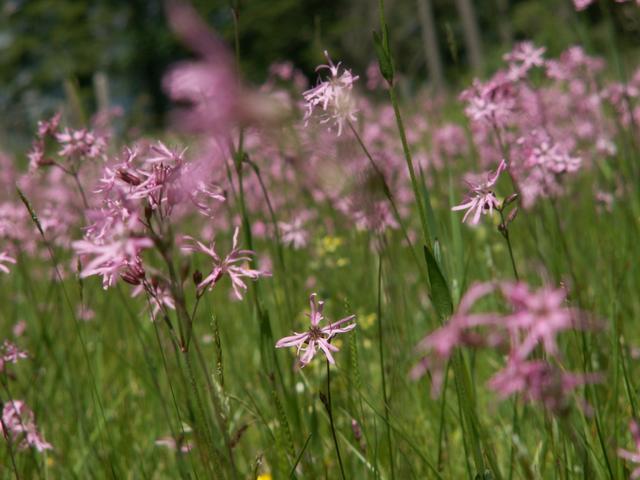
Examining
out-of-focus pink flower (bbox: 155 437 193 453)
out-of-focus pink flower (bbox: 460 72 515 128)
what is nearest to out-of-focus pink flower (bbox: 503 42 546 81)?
out-of-focus pink flower (bbox: 460 72 515 128)

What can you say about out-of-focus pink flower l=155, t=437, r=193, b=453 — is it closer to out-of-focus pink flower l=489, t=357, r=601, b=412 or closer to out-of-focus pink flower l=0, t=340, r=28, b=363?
out-of-focus pink flower l=0, t=340, r=28, b=363

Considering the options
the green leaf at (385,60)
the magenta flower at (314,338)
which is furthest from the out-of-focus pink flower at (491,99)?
the magenta flower at (314,338)

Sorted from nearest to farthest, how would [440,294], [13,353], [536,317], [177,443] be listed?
[536,317]
[440,294]
[177,443]
[13,353]

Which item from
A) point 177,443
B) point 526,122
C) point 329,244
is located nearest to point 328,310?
point 329,244

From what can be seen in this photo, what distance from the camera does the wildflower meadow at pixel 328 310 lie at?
509 mm

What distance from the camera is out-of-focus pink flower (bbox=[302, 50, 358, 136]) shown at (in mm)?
895

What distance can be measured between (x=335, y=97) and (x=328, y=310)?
1709 mm

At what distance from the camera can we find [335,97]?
0.92m

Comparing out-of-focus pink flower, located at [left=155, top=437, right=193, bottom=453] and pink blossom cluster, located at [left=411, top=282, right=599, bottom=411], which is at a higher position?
pink blossom cluster, located at [left=411, top=282, right=599, bottom=411]

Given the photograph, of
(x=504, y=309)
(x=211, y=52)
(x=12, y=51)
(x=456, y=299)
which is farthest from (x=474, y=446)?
(x=12, y=51)

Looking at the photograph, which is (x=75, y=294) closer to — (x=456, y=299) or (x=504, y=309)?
(x=504, y=309)

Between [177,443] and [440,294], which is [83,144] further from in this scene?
[440,294]

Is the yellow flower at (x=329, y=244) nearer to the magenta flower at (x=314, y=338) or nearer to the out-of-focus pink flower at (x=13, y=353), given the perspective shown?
the out-of-focus pink flower at (x=13, y=353)

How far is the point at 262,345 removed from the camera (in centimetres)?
Answer: 121
